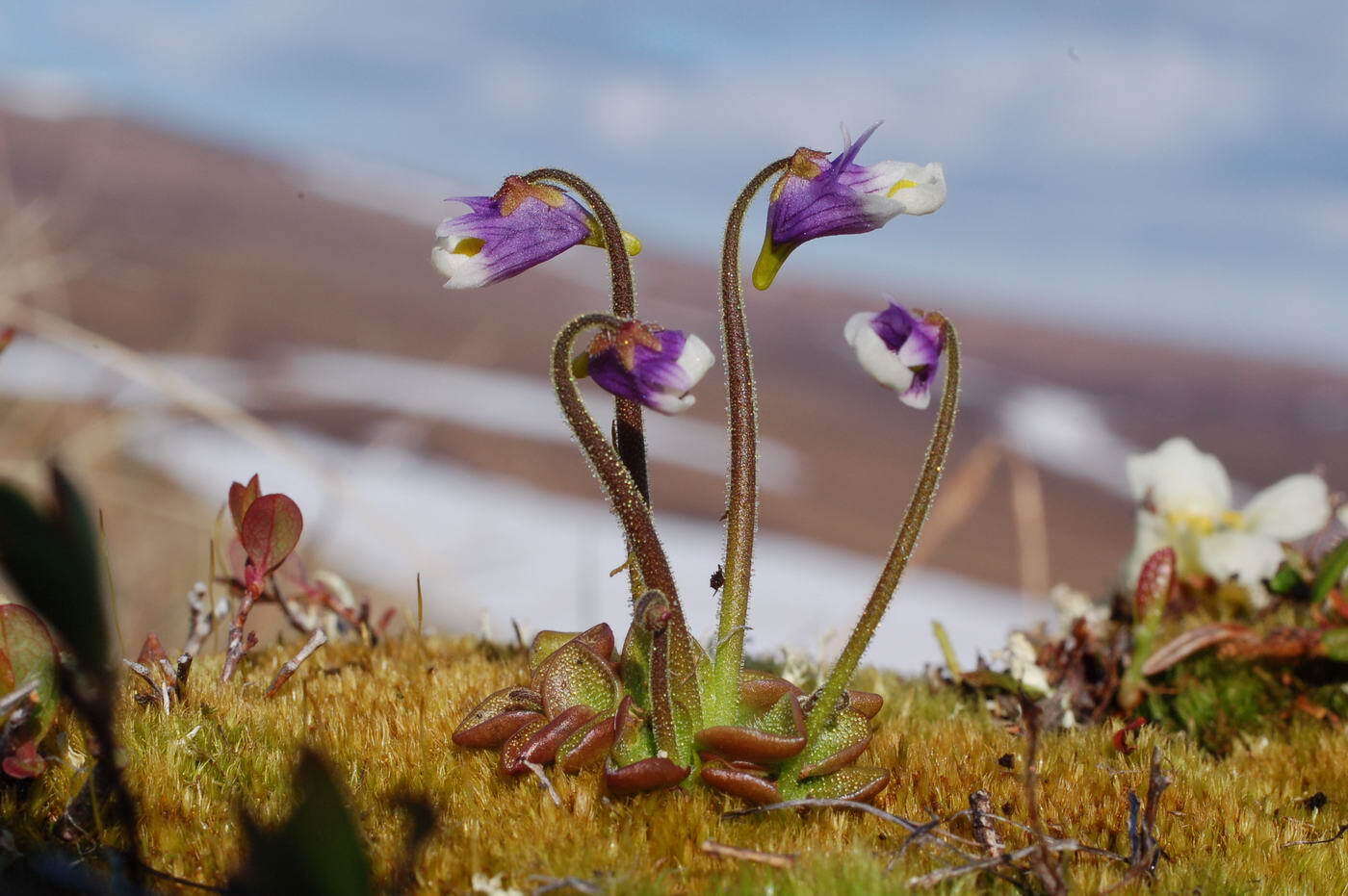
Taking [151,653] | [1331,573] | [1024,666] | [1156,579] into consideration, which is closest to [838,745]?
[1024,666]

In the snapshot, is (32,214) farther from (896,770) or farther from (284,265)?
(284,265)

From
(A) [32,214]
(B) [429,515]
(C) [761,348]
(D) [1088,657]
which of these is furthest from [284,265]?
(D) [1088,657]

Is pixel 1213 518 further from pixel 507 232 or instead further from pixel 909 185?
pixel 507 232

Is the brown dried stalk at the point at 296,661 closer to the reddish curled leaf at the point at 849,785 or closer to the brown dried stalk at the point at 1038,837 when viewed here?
the reddish curled leaf at the point at 849,785

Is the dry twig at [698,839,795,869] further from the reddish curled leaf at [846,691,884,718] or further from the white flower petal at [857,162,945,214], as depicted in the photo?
the white flower petal at [857,162,945,214]

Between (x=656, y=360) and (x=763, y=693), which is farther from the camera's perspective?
(x=763, y=693)

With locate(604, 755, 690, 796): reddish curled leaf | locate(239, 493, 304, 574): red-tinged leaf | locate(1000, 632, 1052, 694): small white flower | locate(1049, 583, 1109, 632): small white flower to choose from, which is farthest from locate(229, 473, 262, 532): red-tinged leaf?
locate(1049, 583, 1109, 632): small white flower
